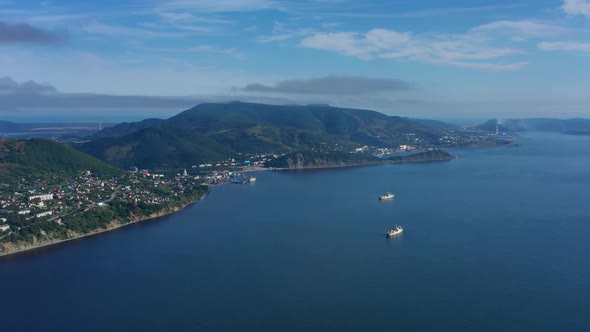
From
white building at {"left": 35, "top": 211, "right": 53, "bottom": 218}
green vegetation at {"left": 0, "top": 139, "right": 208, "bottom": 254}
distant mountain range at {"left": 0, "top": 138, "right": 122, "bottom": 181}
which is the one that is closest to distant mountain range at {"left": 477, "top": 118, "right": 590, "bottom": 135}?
green vegetation at {"left": 0, "top": 139, "right": 208, "bottom": 254}

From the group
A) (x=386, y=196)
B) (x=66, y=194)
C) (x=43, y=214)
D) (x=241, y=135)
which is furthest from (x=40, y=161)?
(x=241, y=135)

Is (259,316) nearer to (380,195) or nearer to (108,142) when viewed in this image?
(380,195)

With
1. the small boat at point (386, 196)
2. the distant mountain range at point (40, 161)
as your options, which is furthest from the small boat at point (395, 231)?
the distant mountain range at point (40, 161)

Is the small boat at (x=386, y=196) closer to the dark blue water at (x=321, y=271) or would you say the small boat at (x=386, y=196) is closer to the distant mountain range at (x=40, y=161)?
the dark blue water at (x=321, y=271)

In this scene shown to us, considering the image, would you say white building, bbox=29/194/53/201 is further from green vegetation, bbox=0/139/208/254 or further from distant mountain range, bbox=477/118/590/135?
distant mountain range, bbox=477/118/590/135

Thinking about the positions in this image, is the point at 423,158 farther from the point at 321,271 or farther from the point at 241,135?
the point at 321,271

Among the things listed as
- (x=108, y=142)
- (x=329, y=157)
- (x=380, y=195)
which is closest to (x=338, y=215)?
(x=380, y=195)
